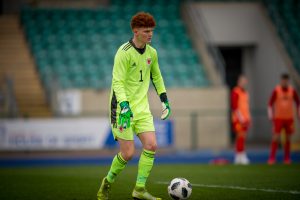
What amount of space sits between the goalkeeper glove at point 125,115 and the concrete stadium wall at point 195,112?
1575cm

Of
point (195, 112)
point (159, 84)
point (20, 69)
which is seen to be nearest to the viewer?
A: point (159, 84)

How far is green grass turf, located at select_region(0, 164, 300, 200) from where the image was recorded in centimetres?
1060

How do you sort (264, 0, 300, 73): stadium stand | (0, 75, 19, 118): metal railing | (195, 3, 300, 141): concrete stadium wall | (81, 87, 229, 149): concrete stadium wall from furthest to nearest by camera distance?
(195, 3, 300, 141): concrete stadium wall
(264, 0, 300, 73): stadium stand
(81, 87, 229, 149): concrete stadium wall
(0, 75, 19, 118): metal railing

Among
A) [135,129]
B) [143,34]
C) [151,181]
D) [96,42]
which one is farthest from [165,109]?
[96,42]

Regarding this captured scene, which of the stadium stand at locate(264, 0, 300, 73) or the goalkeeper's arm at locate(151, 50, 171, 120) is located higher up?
the stadium stand at locate(264, 0, 300, 73)

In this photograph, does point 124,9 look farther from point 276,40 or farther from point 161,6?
point 276,40

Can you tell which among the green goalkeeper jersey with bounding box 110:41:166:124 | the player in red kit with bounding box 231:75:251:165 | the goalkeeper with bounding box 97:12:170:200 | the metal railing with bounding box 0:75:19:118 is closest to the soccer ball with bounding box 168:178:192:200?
the goalkeeper with bounding box 97:12:170:200

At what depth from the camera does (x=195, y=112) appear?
2577 cm

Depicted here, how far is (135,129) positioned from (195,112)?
53.4 feet

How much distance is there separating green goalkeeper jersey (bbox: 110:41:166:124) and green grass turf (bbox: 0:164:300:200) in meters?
1.45

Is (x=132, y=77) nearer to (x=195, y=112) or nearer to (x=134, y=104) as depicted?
(x=134, y=104)

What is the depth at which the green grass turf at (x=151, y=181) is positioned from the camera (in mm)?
10602

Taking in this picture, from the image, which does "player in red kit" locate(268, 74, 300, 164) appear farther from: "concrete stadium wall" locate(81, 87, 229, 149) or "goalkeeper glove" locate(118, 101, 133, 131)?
"goalkeeper glove" locate(118, 101, 133, 131)

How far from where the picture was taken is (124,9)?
96.1 ft
